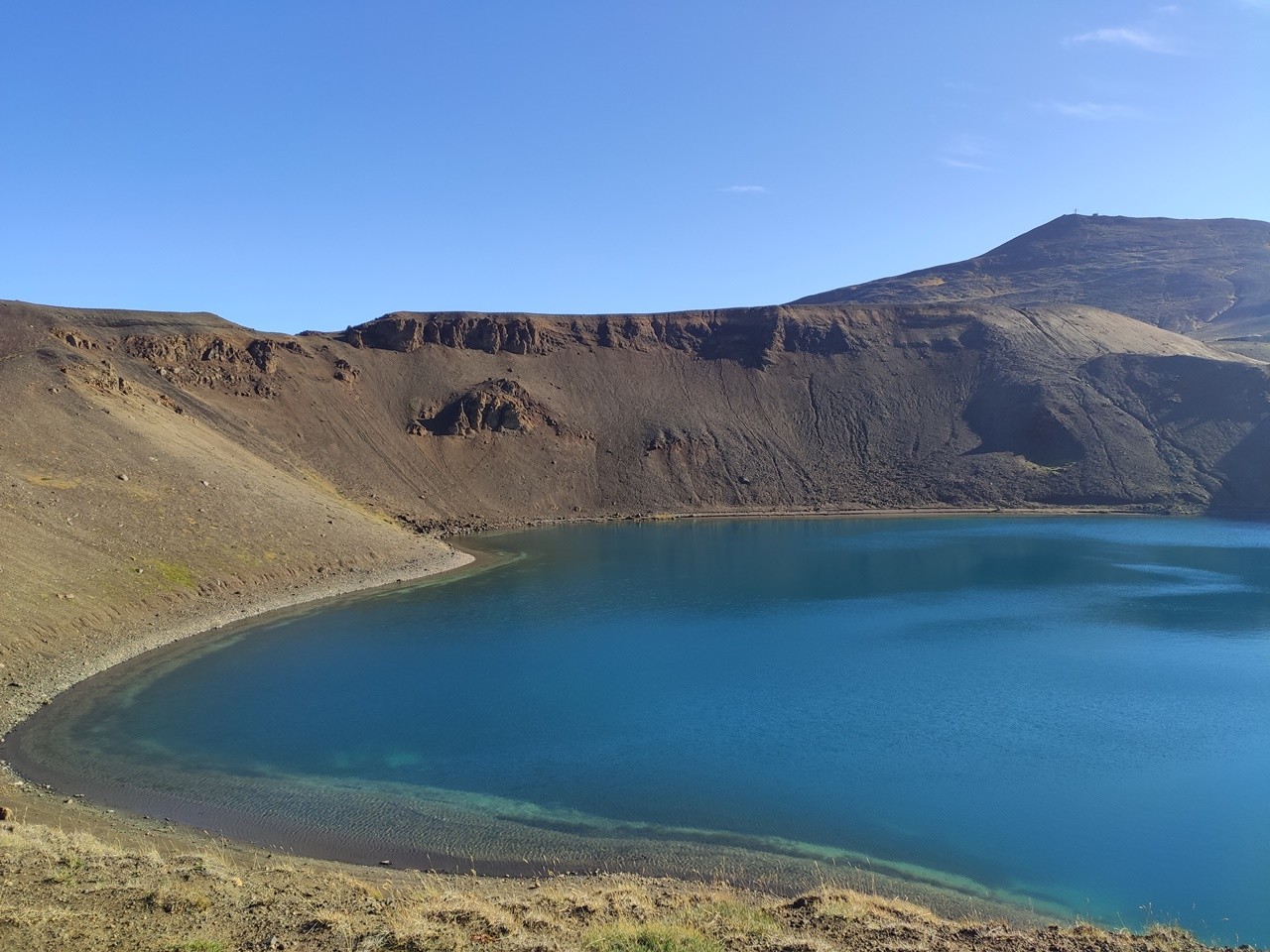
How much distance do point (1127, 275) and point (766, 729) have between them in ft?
578

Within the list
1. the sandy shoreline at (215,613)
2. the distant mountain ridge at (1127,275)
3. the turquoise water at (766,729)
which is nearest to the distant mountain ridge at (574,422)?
the sandy shoreline at (215,613)

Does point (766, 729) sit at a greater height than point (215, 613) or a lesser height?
lesser

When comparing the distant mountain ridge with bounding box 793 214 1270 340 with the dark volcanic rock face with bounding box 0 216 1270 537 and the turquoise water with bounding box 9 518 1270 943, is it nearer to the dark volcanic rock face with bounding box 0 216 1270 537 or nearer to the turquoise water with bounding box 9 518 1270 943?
the dark volcanic rock face with bounding box 0 216 1270 537

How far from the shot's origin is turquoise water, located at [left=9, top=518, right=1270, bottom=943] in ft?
64.2

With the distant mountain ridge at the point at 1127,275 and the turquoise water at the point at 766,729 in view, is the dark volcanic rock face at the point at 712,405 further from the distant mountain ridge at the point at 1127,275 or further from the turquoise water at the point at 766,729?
the distant mountain ridge at the point at 1127,275

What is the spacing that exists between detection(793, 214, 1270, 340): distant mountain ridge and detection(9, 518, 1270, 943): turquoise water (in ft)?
405

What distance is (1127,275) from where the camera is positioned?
171m

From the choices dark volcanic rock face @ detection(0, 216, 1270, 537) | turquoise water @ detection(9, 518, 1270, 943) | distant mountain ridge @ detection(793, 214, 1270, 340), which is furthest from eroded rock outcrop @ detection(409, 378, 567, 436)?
distant mountain ridge @ detection(793, 214, 1270, 340)

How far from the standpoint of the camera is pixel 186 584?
41281mm

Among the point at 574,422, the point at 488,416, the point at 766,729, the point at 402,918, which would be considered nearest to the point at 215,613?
the point at 766,729

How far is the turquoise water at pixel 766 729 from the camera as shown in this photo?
64.2ft

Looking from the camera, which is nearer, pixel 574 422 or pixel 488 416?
pixel 488 416

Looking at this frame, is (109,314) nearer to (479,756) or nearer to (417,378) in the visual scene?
(417,378)

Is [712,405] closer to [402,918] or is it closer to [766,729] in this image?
[766,729]
